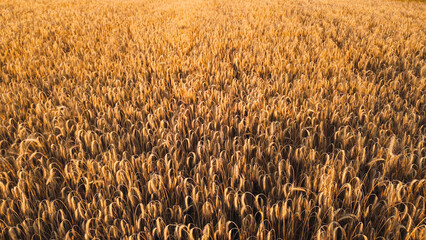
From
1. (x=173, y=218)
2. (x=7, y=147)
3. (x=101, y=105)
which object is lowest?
(x=173, y=218)

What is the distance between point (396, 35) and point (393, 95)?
109 inches

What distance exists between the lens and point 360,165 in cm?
129

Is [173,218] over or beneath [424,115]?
beneath

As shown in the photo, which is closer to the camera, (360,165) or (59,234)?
(59,234)

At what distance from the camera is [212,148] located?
1395mm

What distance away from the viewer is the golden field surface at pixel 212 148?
1.00 metres

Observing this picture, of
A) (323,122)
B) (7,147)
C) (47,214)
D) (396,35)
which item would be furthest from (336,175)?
(396,35)

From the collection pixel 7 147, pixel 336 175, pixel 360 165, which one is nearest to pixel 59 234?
pixel 7 147

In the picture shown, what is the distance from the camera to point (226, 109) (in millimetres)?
1804

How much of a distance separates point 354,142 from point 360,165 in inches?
8.7

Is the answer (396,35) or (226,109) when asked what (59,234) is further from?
(396,35)

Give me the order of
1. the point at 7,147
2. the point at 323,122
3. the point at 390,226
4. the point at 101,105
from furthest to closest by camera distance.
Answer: the point at 101,105, the point at 323,122, the point at 7,147, the point at 390,226

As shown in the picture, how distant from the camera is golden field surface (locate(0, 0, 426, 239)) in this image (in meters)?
1.00

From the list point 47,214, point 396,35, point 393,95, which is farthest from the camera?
point 396,35
